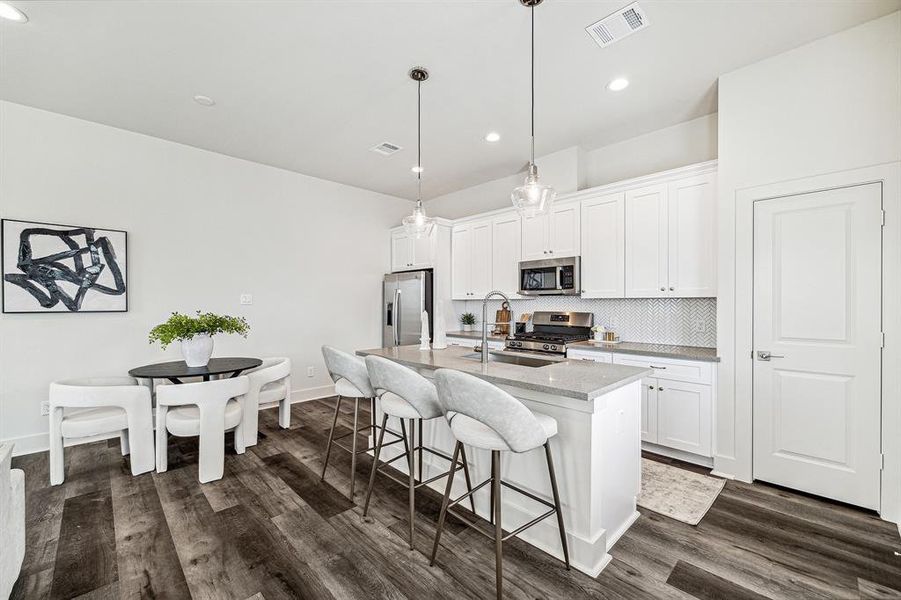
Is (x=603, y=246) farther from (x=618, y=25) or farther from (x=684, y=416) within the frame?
(x=618, y=25)

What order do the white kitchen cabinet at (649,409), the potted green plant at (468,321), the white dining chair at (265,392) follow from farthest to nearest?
the potted green plant at (468,321)
the white dining chair at (265,392)
the white kitchen cabinet at (649,409)

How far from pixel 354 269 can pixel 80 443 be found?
3.35 m

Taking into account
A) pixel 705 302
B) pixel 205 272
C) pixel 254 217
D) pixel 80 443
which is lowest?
pixel 80 443

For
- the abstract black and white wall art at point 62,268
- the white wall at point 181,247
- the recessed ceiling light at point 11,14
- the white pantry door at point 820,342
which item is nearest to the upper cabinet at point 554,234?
the white pantry door at point 820,342

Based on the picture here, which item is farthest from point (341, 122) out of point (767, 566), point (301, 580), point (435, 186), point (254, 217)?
point (767, 566)

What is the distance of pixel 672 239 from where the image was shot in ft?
11.1

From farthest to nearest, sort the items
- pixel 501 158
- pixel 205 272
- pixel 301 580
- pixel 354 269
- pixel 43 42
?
pixel 354 269 → pixel 501 158 → pixel 205 272 → pixel 43 42 → pixel 301 580

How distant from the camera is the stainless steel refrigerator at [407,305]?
16.9 ft

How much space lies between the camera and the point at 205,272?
4230mm

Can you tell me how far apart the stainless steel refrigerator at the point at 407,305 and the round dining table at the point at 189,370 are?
79.9 inches

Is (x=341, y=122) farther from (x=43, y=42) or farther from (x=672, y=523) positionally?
(x=672, y=523)

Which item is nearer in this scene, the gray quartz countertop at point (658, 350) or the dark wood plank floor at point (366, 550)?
the dark wood plank floor at point (366, 550)

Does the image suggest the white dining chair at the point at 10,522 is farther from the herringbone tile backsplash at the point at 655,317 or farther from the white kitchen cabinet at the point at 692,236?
the herringbone tile backsplash at the point at 655,317

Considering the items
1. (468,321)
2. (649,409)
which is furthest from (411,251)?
(649,409)
